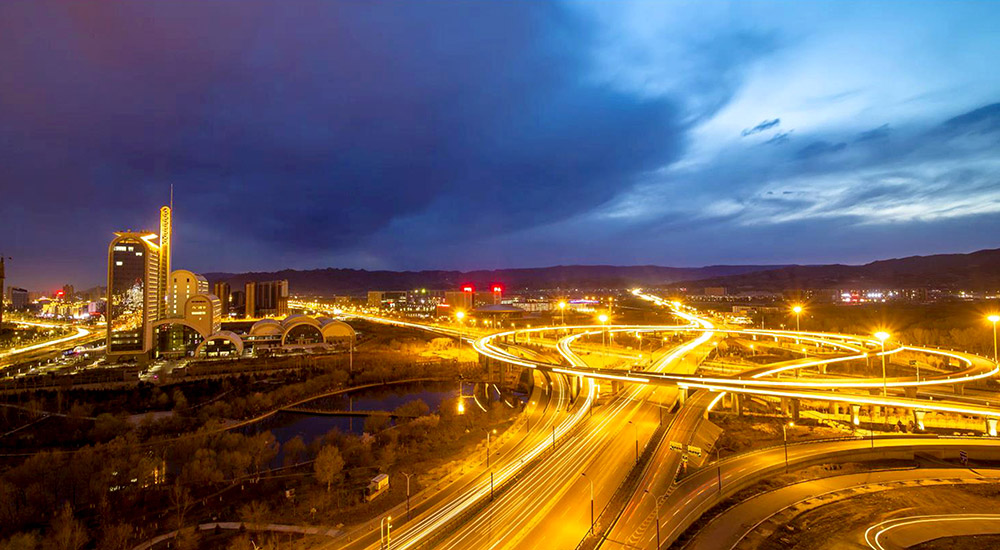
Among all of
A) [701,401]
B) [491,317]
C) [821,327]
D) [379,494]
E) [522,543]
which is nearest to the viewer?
[522,543]

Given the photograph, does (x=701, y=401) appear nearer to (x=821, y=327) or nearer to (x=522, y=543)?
(x=522, y=543)

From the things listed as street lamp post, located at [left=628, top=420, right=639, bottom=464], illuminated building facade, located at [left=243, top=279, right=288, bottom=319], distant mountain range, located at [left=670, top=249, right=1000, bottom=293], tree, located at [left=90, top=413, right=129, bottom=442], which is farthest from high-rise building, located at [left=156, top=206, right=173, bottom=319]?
distant mountain range, located at [left=670, top=249, right=1000, bottom=293]

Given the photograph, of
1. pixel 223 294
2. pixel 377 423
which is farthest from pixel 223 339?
pixel 223 294

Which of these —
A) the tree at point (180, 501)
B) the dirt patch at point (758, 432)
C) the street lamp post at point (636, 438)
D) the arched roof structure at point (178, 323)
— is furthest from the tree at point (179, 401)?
the dirt patch at point (758, 432)

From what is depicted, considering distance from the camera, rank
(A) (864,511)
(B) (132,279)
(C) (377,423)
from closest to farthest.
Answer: (A) (864,511), (C) (377,423), (B) (132,279)

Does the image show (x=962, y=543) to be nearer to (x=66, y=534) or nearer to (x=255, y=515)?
(x=255, y=515)

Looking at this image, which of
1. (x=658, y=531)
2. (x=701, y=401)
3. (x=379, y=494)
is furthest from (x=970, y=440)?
(x=379, y=494)

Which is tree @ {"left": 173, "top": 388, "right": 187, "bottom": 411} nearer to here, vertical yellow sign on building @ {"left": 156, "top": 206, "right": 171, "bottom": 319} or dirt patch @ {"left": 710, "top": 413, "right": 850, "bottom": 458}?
vertical yellow sign on building @ {"left": 156, "top": 206, "right": 171, "bottom": 319}
